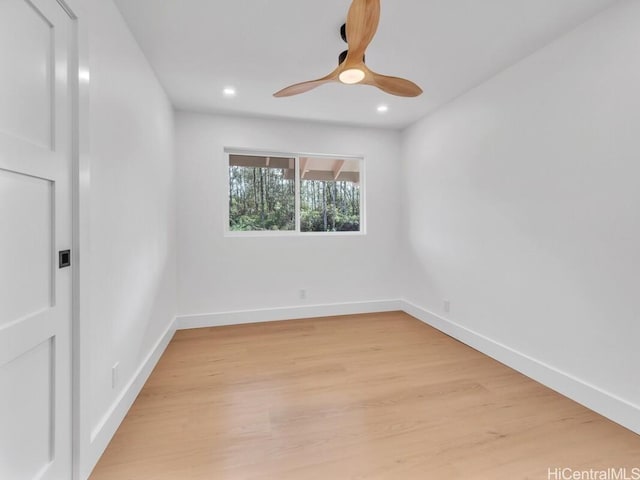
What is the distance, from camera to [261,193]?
362cm

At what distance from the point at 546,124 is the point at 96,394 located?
329cm

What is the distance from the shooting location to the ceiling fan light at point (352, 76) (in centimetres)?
174

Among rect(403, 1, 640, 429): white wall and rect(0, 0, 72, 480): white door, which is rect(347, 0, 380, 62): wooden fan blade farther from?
rect(403, 1, 640, 429): white wall

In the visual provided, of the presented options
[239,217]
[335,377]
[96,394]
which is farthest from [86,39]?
[335,377]

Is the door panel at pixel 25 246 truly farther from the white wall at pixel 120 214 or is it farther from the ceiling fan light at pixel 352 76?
the ceiling fan light at pixel 352 76

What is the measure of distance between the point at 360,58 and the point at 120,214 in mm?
1701

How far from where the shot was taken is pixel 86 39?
1.35 m

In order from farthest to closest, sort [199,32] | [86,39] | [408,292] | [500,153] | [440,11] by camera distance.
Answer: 1. [408,292]
2. [500,153]
3. [199,32]
4. [440,11]
5. [86,39]

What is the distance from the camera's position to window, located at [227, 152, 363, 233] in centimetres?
356

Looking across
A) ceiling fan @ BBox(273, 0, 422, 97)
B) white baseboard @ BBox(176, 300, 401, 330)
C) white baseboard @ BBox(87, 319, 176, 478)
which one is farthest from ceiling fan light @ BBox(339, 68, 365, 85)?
white baseboard @ BBox(176, 300, 401, 330)

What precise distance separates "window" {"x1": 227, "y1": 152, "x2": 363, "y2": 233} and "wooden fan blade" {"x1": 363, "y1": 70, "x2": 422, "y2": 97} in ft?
6.07

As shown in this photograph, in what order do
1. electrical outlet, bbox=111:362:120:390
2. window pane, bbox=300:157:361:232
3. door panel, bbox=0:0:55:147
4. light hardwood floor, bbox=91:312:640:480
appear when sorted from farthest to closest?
window pane, bbox=300:157:361:232 < electrical outlet, bbox=111:362:120:390 < light hardwood floor, bbox=91:312:640:480 < door panel, bbox=0:0:55:147

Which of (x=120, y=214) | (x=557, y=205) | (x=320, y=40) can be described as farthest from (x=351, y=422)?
(x=320, y=40)

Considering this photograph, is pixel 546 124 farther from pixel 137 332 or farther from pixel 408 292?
pixel 137 332
